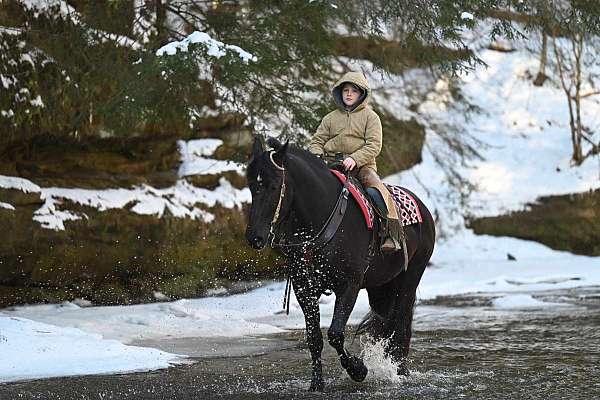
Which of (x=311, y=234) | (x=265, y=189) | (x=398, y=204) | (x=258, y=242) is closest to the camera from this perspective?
(x=258, y=242)

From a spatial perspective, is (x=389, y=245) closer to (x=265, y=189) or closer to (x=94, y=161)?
(x=265, y=189)

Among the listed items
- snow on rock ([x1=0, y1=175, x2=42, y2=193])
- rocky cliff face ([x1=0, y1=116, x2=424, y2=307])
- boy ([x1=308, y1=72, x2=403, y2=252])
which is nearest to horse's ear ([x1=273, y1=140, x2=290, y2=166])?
boy ([x1=308, y1=72, x2=403, y2=252])

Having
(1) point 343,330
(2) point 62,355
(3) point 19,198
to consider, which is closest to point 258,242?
(1) point 343,330

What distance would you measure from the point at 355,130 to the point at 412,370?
237 cm

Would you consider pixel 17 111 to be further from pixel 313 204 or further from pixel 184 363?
pixel 313 204

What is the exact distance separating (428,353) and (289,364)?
65.8 inches

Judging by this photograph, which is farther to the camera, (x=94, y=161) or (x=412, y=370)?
(x=94, y=161)

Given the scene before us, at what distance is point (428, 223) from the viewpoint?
30.5ft

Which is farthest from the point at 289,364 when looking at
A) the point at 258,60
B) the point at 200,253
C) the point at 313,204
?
the point at 200,253

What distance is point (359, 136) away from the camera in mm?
8266

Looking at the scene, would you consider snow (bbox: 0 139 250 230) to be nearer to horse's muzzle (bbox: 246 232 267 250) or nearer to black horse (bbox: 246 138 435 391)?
black horse (bbox: 246 138 435 391)

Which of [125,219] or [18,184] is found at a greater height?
[18,184]

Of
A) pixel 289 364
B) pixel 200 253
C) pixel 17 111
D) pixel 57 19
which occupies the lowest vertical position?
pixel 289 364

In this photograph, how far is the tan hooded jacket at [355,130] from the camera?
815 cm
